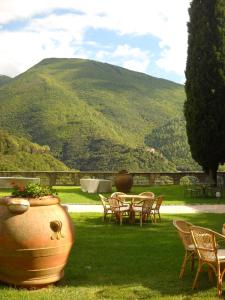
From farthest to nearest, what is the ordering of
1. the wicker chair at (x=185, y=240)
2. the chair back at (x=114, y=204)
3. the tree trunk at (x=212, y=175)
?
the tree trunk at (x=212, y=175) < the chair back at (x=114, y=204) < the wicker chair at (x=185, y=240)

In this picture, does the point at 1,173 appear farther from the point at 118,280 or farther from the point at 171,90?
the point at 171,90

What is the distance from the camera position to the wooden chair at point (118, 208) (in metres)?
12.2

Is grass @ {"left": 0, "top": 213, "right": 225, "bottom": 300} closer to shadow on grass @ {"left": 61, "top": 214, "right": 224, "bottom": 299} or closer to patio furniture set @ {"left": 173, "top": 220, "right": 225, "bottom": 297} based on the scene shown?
shadow on grass @ {"left": 61, "top": 214, "right": 224, "bottom": 299}

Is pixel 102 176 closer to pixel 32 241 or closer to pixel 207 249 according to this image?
pixel 207 249

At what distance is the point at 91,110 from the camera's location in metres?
65.8

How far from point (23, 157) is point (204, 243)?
104 feet

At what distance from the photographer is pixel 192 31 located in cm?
2281

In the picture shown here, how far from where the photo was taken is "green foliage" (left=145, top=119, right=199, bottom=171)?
171 feet

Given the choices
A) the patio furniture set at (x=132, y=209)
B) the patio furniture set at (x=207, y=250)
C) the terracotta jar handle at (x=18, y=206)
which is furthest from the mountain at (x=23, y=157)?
the patio furniture set at (x=207, y=250)

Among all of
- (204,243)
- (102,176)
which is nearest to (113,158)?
(102,176)

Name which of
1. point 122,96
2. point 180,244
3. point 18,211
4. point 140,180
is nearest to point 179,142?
point 122,96

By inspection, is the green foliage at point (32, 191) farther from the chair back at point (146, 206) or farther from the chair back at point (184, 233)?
the chair back at point (146, 206)

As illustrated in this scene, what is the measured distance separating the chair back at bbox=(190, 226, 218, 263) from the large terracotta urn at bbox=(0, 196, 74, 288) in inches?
66.1

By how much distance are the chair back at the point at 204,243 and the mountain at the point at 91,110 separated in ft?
113
